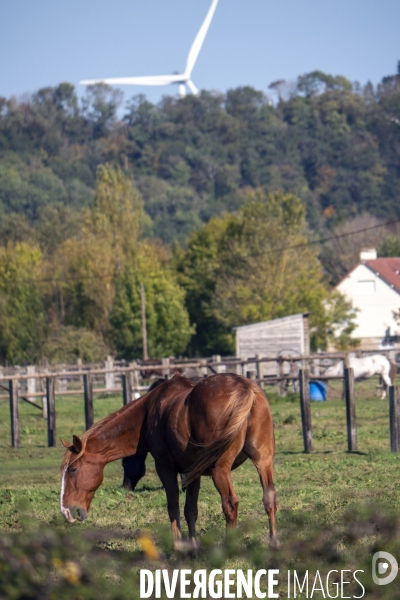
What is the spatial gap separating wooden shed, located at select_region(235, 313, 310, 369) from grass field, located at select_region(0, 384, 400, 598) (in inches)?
466

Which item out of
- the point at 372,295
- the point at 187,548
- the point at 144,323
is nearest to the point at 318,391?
the point at 187,548

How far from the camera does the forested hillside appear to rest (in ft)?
188

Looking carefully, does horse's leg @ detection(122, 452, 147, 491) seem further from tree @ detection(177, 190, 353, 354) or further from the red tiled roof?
the red tiled roof

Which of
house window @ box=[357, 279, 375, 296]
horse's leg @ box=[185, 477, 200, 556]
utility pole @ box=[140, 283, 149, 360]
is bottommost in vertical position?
horse's leg @ box=[185, 477, 200, 556]

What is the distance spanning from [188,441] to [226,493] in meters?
0.62

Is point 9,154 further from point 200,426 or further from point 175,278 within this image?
point 200,426

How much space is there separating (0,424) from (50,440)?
6178mm

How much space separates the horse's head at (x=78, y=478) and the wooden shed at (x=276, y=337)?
95.0 feet

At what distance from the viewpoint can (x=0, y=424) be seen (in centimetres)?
2278

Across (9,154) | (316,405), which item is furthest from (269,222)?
(9,154)

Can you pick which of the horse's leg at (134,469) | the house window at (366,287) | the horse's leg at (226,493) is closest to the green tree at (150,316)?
the house window at (366,287)

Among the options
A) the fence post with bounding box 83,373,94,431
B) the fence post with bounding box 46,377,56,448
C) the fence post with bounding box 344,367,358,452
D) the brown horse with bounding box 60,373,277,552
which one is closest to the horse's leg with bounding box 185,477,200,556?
the brown horse with bounding box 60,373,277,552

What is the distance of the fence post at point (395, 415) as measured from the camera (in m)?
12.9

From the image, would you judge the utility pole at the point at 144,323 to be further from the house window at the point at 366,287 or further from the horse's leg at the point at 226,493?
the horse's leg at the point at 226,493
